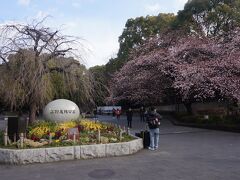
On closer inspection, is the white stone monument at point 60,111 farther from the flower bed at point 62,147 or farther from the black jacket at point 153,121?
the black jacket at point 153,121

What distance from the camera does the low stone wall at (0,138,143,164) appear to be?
455 inches

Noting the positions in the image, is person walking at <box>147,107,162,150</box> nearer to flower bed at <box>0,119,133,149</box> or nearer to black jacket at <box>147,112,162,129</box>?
black jacket at <box>147,112,162,129</box>

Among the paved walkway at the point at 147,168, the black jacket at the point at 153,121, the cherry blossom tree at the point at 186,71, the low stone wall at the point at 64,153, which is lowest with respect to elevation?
the paved walkway at the point at 147,168

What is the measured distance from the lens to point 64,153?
12.0 m

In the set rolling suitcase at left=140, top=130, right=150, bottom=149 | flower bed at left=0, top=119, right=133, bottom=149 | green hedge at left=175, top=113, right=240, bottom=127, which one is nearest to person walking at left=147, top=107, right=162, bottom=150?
rolling suitcase at left=140, top=130, right=150, bottom=149

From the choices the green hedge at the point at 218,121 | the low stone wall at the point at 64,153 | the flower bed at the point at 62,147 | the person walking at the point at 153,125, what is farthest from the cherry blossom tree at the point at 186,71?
the low stone wall at the point at 64,153

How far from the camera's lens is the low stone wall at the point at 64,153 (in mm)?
11555

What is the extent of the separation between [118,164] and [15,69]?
7.65 m

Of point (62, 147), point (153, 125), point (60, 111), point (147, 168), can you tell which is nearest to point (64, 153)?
point (62, 147)

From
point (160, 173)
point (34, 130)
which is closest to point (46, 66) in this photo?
point (34, 130)

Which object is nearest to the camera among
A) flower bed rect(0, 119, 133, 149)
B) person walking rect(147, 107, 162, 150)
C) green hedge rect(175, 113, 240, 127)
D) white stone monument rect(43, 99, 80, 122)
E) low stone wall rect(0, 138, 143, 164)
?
low stone wall rect(0, 138, 143, 164)

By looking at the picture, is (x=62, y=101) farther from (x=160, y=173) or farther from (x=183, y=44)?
(x=183, y=44)

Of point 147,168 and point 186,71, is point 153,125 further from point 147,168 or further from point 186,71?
point 186,71

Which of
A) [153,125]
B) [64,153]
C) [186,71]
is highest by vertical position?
[186,71]
